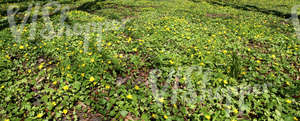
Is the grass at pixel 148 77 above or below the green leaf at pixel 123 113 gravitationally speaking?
above

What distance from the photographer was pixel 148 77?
2910mm

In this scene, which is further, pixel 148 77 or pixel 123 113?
pixel 148 77

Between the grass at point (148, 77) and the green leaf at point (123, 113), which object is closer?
the green leaf at point (123, 113)

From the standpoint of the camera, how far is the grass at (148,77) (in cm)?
232

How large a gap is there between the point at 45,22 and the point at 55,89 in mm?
4060

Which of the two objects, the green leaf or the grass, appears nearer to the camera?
the green leaf

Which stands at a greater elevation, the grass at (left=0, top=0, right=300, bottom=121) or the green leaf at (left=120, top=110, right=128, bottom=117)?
the grass at (left=0, top=0, right=300, bottom=121)

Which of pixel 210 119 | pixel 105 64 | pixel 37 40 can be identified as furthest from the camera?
pixel 37 40

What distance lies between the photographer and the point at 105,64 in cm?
311

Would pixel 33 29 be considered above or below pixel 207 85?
above

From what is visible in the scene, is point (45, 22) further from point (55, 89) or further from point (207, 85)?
point (207, 85)

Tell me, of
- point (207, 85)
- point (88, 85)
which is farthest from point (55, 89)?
point (207, 85)

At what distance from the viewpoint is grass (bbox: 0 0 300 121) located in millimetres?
2324

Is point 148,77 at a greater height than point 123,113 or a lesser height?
greater
